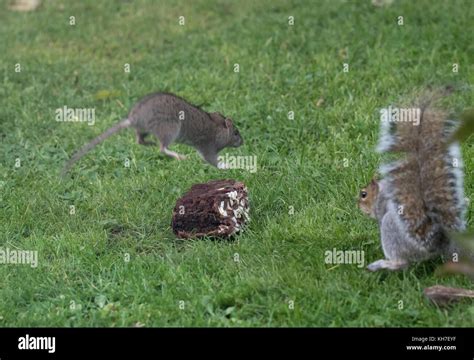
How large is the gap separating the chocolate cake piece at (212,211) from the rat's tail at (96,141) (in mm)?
909

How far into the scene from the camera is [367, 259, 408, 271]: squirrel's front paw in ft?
16.7

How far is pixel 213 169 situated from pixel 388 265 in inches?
91.5

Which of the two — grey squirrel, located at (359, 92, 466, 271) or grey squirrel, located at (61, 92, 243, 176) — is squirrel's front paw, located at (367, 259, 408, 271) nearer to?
grey squirrel, located at (359, 92, 466, 271)

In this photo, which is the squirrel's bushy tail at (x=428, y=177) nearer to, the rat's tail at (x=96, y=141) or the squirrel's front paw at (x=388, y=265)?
the squirrel's front paw at (x=388, y=265)

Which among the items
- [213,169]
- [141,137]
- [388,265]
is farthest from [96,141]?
[388,265]

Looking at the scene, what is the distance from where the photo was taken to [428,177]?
4.95 m

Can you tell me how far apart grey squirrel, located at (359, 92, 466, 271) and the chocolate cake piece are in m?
1.10

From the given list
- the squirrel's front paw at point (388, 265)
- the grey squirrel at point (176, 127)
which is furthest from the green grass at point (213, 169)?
the grey squirrel at point (176, 127)

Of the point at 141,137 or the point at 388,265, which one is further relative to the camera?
the point at 141,137

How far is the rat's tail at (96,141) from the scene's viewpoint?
21.1 feet

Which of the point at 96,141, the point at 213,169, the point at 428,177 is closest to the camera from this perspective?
the point at 428,177

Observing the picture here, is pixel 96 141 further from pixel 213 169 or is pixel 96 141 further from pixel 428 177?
pixel 428 177

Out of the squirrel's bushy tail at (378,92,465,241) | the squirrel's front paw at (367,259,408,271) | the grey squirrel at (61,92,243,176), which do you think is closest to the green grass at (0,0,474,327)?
the squirrel's front paw at (367,259,408,271)

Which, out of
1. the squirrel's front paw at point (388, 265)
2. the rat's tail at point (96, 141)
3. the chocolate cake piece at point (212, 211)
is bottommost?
the squirrel's front paw at point (388, 265)
